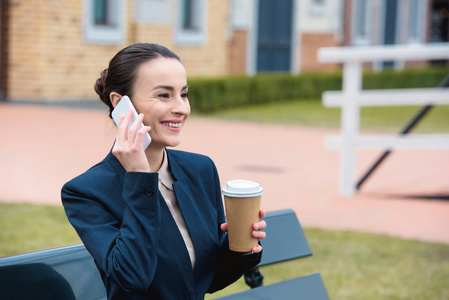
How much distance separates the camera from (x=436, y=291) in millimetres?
4602

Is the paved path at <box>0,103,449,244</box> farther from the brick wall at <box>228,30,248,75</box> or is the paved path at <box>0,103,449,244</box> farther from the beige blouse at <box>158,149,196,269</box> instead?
the brick wall at <box>228,30,248,75</box>

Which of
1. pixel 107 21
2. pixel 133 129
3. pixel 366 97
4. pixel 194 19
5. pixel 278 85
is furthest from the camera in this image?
pixel 278 85

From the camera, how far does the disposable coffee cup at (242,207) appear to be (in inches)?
75.2

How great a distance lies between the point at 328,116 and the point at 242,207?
14938 millimetres

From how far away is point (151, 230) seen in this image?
187 centimetres

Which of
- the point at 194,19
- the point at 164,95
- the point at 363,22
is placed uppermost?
the point at 363,22

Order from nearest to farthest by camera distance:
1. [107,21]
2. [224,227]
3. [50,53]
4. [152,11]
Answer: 1. [224,227]
2. [50,53]
3. [107,21]
4. [152,11]

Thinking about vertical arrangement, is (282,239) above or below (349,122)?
above

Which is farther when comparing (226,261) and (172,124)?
(226,261)

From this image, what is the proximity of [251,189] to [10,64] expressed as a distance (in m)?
12.8

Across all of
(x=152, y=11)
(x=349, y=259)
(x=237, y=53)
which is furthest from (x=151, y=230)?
(x=237, y=53)

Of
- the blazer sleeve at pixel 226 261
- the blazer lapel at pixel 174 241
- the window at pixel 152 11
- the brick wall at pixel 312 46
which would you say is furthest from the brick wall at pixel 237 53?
the blazer lapel at pixel 174 241

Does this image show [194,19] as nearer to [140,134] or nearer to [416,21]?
[416,21]

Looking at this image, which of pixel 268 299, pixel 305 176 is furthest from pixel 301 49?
pixel 268 299
